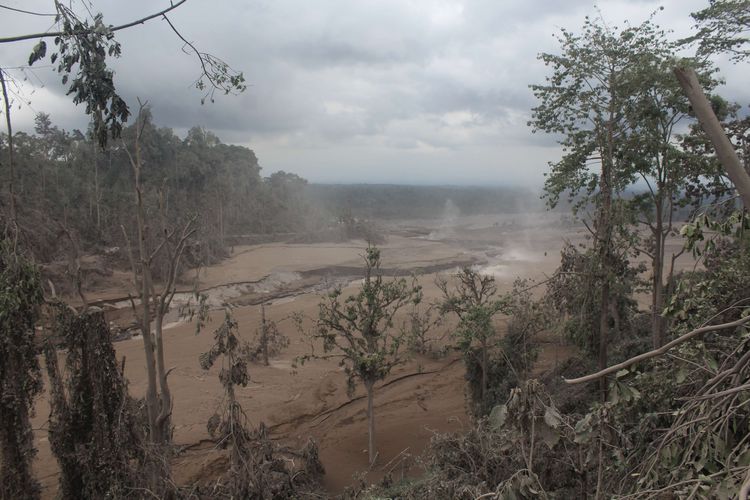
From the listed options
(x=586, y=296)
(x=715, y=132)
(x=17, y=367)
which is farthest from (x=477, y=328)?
(x=715, y=132)

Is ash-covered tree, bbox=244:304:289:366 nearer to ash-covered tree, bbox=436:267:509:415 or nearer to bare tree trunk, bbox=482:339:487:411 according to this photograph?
ash-covered tree, bbox=436:267:509:415

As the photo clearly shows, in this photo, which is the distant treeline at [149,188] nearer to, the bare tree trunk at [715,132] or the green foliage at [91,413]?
the green foliage at [91,413]

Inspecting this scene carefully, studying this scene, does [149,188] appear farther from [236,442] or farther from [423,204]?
[423,204]

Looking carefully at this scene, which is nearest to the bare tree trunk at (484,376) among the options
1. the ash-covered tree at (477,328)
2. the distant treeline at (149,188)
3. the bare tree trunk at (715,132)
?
the ash-covered tree at (477,328)

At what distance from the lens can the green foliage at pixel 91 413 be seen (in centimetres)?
675

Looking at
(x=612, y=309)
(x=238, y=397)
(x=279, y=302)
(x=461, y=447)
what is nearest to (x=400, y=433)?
(x=238, y=397)

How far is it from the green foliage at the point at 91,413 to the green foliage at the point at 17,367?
279mm

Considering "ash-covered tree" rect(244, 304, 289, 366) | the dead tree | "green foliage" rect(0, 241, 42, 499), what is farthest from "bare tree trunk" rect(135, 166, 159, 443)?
"ash-covered tree" rect(244, 304, 289, 366)

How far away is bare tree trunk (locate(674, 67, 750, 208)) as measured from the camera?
83.9 inches

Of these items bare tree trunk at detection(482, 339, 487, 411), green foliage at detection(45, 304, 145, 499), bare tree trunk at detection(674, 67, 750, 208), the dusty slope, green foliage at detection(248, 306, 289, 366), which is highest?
bare tree trunk at detection(674, 67, 750, 208)

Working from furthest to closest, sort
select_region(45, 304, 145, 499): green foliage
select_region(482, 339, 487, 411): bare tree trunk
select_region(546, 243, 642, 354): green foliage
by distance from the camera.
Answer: select_region(482, 339, 487, 411): bare tree trunk, select_region(546, 243, 642, 354): green foliage, select_region(45, 304, 145, 499): green foliage

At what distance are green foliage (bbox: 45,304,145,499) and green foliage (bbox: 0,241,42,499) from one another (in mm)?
279

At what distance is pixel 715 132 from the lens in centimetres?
214

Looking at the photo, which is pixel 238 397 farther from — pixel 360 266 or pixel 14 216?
pixel 360 266
